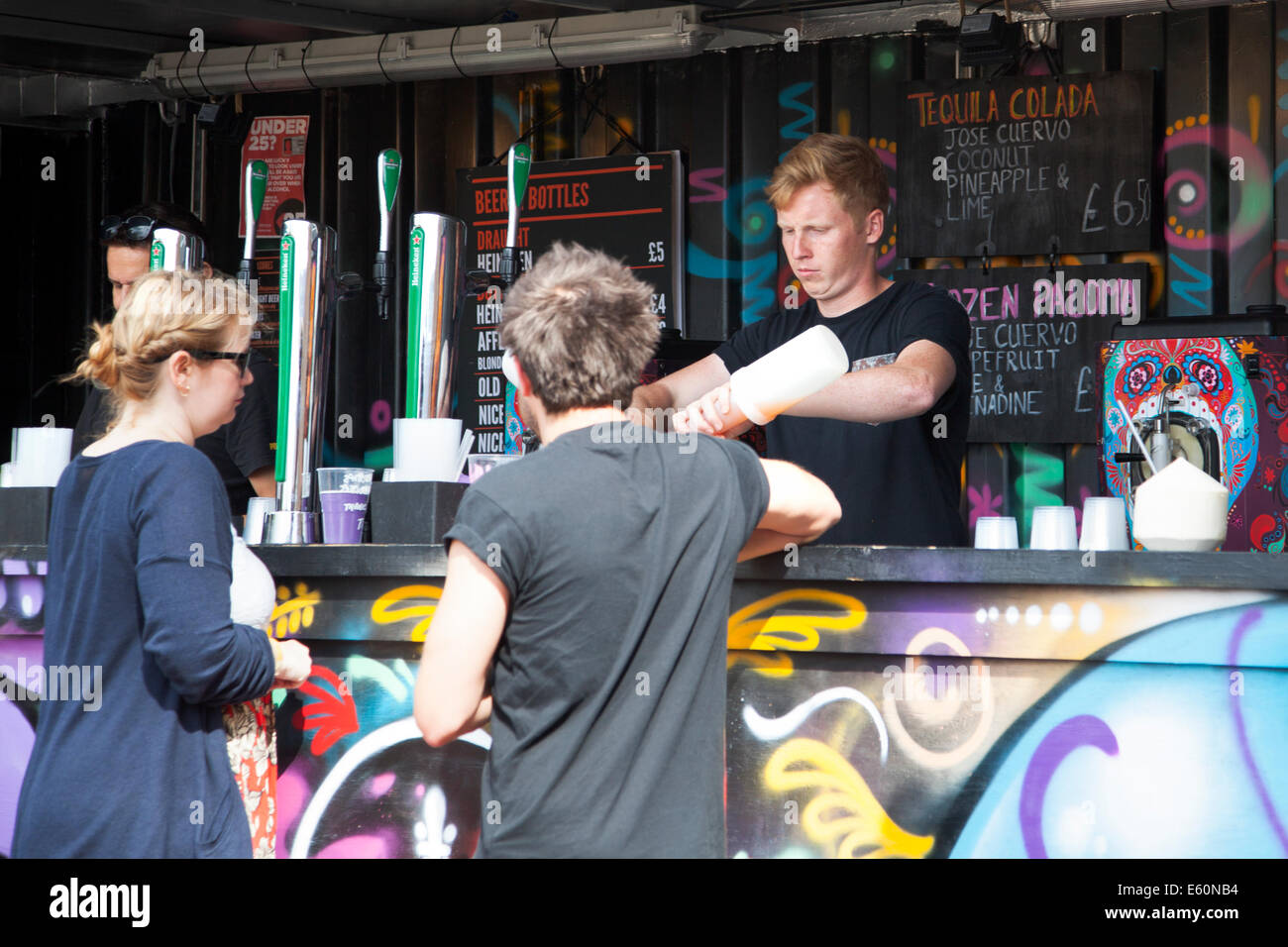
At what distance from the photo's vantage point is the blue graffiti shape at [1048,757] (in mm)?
2076

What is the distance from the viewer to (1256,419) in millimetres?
3701

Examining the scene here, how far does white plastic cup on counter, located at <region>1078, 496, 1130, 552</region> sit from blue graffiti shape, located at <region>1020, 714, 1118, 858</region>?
329 millimetres

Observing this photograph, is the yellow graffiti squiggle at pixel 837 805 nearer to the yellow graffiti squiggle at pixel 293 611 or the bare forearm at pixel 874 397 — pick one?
the bare forearm at pixel 874 397

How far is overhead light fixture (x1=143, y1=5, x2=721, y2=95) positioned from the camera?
460 cm

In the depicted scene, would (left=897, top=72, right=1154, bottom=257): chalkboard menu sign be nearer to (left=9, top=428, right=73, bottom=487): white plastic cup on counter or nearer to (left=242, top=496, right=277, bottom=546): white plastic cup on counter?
(left=242, top=496, right=277, bottom=546): white plastic cup on counter

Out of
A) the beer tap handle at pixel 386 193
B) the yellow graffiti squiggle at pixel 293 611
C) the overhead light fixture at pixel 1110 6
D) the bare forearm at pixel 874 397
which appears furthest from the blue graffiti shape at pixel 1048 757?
the overhead light fixture at pixel 1110 6

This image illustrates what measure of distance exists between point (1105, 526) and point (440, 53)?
3.30 m

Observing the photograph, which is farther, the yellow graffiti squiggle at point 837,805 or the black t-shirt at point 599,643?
the yellow graffiti squiggle at point 837,805

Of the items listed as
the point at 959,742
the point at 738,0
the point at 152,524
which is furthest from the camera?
the point at 738,0

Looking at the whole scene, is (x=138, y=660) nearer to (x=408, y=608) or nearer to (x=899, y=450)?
(x=408, y=608)

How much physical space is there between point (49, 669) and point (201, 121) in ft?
12.6

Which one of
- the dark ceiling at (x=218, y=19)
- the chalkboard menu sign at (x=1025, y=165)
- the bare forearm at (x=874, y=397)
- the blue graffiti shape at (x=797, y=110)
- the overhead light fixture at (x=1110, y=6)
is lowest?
the bare forearm at (x=874, y=397)
